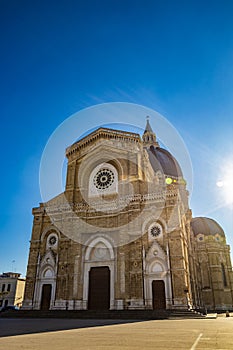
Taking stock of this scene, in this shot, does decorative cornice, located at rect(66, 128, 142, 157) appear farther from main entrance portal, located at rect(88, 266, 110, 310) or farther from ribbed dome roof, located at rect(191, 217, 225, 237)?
ribbed dome roof, located at rect(191, 217, 225, 237)

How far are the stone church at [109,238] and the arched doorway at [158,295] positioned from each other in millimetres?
73

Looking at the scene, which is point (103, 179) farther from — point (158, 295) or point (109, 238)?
point (158, 295)

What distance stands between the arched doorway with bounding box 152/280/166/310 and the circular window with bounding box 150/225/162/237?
388 centimetres

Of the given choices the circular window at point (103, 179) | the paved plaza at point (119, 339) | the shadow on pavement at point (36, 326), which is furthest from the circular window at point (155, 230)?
the paved plaza at point (119, 339)

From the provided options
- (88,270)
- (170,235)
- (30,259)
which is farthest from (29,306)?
(170,235)

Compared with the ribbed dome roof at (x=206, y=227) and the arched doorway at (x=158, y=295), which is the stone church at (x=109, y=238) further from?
the ribbed dome roof at (x=206, y=227)

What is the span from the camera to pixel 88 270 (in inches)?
1009

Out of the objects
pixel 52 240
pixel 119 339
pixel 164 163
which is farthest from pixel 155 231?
pixel 164 163

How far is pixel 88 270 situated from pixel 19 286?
2926 centimetres

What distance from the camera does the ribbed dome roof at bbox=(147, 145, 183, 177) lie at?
173 feet

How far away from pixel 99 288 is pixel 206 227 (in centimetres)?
2450

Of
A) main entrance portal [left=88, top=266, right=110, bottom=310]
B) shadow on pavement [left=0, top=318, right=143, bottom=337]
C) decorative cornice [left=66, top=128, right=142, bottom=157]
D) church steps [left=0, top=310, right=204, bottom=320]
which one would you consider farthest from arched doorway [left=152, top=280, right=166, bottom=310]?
decorative cornice [left=66, top=128, right=142, bottom=157]

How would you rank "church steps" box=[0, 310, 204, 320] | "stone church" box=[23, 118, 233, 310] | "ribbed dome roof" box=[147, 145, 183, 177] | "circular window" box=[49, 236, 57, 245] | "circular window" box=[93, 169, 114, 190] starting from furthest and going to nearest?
"ribbed dome roof" box=[147, 145, 183, 177] → "circular window" box=[93, 169, 114, 190] → "circular window" box=[49, 236, 57, 245] → "stone church" box=[23, 118, 233, 310] → "church steps" box=[0, 310, 204, 320]

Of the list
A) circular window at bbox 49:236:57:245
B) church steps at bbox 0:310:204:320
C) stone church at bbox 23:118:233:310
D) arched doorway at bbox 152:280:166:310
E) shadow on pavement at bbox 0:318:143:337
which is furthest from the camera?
circular window at bbox 49:236:57:245
